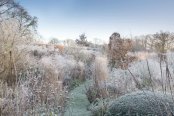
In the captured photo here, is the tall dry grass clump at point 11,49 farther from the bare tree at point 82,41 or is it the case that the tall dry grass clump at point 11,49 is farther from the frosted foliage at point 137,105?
the bare tree at point 82,41

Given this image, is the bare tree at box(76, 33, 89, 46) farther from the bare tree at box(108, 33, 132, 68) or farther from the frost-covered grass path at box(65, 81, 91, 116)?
the frost-covered grass path at box(65, 81, 91, 116)

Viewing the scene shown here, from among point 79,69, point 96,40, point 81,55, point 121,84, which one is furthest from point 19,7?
point 121,84

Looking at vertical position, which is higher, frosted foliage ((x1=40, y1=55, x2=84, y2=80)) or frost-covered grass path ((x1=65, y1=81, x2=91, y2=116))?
frosted foliage ((x1=40, y1=55, x2=84, y2=80))

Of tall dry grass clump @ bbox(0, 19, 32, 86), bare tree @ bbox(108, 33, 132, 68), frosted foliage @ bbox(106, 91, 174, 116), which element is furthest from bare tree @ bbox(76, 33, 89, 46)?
frosted foliage @ bbox(106, 91, 174, 116)

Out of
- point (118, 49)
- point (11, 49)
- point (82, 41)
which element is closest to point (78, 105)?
point (11, 49)

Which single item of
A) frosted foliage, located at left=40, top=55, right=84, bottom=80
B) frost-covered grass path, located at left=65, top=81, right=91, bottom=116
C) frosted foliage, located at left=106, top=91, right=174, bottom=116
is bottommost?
frost-covered grass path, located at left=65, top=81, right=91, bottom=116

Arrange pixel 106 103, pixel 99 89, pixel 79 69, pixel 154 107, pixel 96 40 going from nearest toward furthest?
pixel 154 107 → pixel 106 103 → pixel 99 89 → pixel 79 69 → pixel 96 40

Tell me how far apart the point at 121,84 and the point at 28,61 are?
3.16 metres

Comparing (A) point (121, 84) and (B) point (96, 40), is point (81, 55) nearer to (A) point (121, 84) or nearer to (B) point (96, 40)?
(B) point (96, 40)

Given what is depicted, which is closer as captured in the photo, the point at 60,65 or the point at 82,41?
the point at 60,65

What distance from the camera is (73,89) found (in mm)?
11078

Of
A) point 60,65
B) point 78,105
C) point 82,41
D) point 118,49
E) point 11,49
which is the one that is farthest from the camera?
point 82,41

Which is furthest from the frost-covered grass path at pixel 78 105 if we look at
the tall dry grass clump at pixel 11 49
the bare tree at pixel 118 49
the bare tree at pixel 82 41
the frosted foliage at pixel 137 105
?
the bare tree at pixel 82 41

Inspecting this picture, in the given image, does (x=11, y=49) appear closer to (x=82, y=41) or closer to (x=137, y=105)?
(x=137, y=105)
